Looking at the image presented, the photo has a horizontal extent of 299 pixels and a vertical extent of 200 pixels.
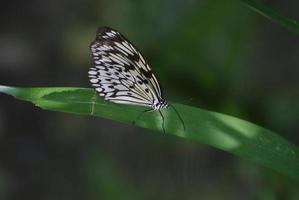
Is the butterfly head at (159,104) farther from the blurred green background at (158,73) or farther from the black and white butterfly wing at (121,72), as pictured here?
the blurred green background at (158,73)

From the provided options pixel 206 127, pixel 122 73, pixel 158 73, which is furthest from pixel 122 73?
pixel 158 73

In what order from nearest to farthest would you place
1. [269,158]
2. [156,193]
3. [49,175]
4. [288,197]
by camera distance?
[269,158] → [288,197] → [156,193] → [49,175]

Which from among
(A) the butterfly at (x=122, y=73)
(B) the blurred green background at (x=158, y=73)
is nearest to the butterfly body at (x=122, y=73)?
(A) the butterfly at (x=122, y=73)

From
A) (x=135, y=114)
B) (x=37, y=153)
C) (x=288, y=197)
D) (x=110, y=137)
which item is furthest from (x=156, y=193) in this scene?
(x=135, y=114)

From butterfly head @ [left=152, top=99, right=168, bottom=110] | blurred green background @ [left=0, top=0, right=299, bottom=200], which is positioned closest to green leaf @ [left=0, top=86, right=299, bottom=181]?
butterfly head @ [left=152, top=99, right=168, bottom=110]

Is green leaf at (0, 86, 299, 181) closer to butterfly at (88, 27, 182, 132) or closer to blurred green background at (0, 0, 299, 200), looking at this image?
butterfly at (88, 27, 182, 132)

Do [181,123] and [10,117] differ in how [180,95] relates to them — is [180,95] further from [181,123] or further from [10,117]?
[10,117]

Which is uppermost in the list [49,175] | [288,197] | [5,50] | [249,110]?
[249,110]
